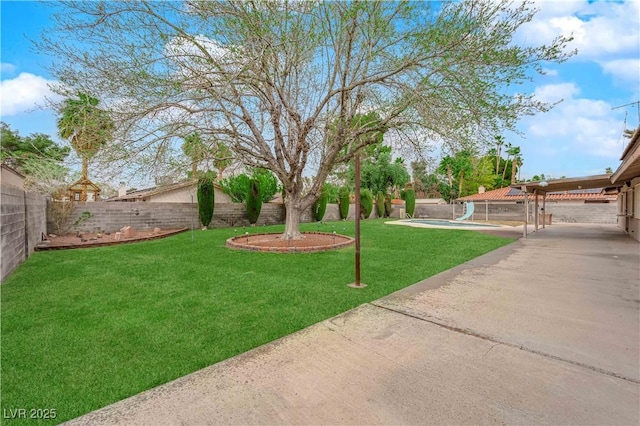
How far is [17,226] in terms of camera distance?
6574mm

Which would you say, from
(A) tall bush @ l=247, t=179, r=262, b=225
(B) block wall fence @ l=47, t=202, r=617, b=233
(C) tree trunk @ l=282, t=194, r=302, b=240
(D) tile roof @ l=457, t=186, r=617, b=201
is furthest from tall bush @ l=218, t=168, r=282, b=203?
(D) tile roof @ l=457, t=186, r=617, b=201

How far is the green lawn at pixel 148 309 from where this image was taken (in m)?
2.62

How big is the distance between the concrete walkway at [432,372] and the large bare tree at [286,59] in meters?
5.10

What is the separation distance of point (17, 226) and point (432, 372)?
8684mm

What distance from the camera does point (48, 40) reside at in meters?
6.46

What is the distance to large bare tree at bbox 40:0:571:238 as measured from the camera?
6.71 metres

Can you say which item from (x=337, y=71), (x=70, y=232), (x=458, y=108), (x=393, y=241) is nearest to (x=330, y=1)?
(x=337, y=71)

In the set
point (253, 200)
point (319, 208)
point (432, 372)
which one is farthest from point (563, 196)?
point (432, 372)

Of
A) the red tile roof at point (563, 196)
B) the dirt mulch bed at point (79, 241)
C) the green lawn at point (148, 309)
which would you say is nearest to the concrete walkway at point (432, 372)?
the green lawn at point (148, 309)

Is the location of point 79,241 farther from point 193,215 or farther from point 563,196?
point 563,196

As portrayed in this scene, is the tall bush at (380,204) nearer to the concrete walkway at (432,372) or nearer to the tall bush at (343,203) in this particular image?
the tall bush at (343,203)

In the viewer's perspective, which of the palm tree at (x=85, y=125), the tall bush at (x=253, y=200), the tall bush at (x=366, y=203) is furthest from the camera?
the tall bush at (x=366, y=203)

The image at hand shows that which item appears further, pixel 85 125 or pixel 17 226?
pixel 85 125

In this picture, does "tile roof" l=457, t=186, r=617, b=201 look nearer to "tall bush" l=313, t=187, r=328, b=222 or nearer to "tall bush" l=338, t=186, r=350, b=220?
"tall bush" l=338, t=186, r=350, b=220
